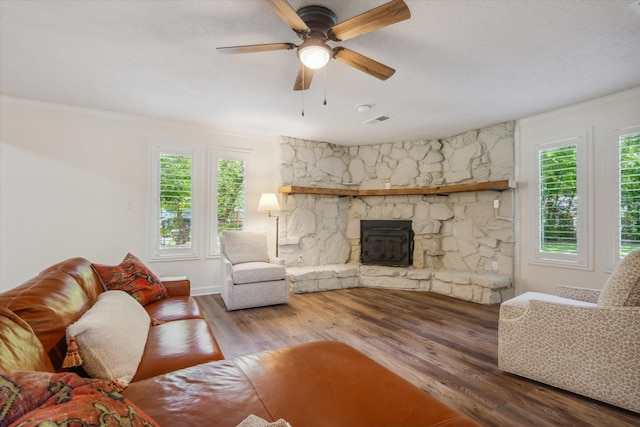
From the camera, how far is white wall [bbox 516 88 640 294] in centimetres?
328

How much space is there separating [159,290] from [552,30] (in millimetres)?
3730

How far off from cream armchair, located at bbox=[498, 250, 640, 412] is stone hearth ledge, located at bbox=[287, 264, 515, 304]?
1.97 metres

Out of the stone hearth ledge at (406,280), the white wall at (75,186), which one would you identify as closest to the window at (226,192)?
the white wall at (75,186)

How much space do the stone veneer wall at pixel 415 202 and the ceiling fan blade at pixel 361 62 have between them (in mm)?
2896

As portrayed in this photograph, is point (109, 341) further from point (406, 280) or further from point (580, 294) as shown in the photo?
point (406, 280)

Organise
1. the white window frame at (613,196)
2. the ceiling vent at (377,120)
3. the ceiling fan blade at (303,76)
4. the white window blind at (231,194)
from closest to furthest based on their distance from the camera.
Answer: the ceiling fan blade at (303,76) → the white window frame at (613,196) → the ceiling vent at (377,120) → the white window blind at (231,194)

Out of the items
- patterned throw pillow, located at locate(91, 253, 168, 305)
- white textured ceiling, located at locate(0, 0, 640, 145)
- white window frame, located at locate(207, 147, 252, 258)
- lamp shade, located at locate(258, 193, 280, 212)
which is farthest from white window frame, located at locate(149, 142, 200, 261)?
patterned throw pillow, located at locate(91, 253, 168, 305)

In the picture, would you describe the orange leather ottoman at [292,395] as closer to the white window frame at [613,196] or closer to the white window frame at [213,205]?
the white window frame at [213,205]

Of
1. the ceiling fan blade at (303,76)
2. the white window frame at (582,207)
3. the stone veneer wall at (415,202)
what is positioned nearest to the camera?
the ceiling fan blade at (303,76)

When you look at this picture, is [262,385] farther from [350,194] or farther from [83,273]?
[350,194]

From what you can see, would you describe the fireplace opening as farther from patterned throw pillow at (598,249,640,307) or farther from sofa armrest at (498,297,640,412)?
patterned throw pillow at (598,249,640,307)

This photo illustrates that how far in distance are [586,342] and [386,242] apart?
337cm

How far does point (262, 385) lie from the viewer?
1201mm

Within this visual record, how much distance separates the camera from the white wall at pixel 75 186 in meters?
3.45
